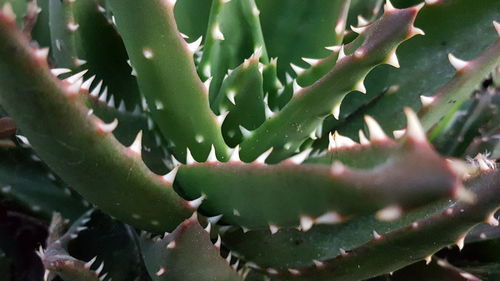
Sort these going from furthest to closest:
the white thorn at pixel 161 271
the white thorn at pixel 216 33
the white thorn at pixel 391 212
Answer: the white thorn at pixel 216 33 → the white thorn at pixel 161 271 → the white thorn at pixel 391 212

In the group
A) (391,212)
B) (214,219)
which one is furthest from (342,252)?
(391,212)

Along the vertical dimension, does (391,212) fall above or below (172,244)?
above

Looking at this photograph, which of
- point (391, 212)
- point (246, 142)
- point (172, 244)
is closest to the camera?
point (391, 212)

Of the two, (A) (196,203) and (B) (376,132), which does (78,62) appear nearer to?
(A) (196,203)

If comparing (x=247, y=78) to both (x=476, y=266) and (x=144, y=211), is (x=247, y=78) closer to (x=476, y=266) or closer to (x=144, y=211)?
(x=144, y=211)

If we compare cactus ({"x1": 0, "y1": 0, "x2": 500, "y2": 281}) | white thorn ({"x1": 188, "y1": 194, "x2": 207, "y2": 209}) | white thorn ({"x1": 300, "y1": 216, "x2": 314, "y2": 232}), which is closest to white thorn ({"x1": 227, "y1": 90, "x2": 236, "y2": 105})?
cactus ({"x1": 0, "y1": 0, "x2": 500, "y2": 281})

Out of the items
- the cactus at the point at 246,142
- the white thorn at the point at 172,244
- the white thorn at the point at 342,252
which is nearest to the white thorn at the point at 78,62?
the cactus at the point at 246,142

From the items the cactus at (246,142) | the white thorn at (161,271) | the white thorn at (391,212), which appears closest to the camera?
the white thorn at (391,212)

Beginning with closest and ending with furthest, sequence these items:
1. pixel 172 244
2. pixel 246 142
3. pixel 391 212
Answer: pixel 391 212
pixel 172 244
pixel 246 142

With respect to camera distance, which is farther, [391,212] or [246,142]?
[246,142]

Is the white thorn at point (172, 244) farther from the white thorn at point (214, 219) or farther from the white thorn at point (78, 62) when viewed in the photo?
the white thorn at point (78, 62)
